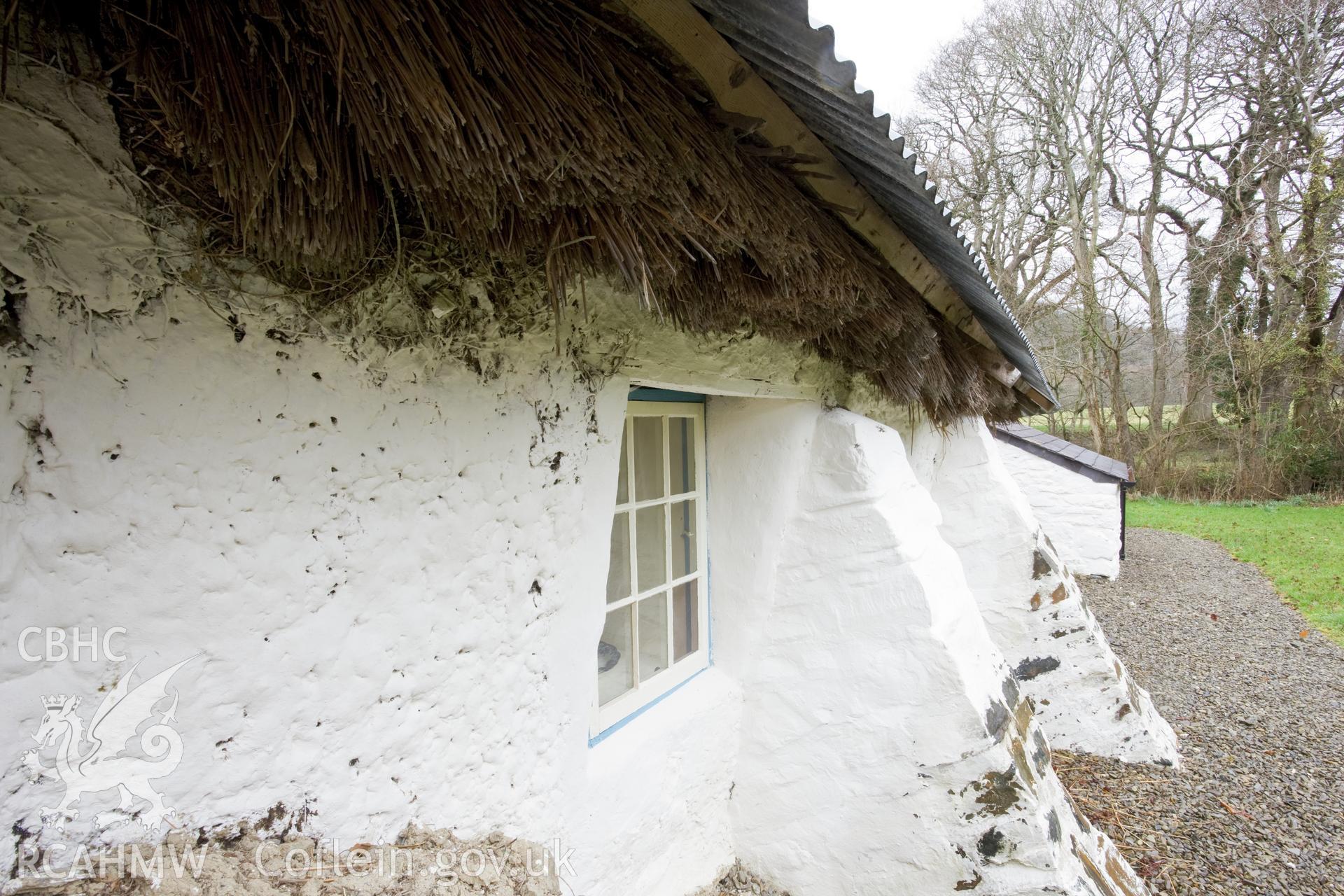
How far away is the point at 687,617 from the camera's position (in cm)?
257

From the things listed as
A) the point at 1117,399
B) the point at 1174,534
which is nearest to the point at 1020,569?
the point at 1174,534

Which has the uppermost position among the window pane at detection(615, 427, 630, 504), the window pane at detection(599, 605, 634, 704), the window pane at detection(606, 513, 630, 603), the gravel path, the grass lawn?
the window pane at detection(615, 427, 630, 504)

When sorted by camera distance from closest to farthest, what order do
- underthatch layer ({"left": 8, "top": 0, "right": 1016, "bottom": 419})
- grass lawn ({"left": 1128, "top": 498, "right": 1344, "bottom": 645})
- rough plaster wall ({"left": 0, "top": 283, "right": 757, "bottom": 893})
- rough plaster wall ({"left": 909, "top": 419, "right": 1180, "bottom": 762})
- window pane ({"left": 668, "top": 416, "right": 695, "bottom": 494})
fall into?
underthatch layer ({"left": 8, "top": 0, "right": 1016, "bottom": 419}), rough plaster wall ({"left": 0, "top": 283, "right": 757, "bottom": 893}), window pane ({"left": 668, "top": 416, "right": 695, "bottom": 494}), rough plaster wall ({"left": 909, "top": 419, "right": 1180, "bottom": 762}), grass lawn ({"left": 1128, "top": 498, "right": 1344, "bottom": 645})

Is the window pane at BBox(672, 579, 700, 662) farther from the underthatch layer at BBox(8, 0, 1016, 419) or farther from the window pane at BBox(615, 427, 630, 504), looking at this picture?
the underthatch layer at BBox(8, 0, 1016, 419)

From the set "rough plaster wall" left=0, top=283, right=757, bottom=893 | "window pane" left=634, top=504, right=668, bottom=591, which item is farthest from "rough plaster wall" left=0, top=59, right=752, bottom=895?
"window pane" left=634, top=504, right=668, bottom=591

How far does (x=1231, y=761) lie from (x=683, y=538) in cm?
400

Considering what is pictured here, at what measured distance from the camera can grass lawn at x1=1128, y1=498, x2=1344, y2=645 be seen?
6918 millimetres

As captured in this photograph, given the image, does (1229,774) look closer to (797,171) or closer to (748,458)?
(748,458)

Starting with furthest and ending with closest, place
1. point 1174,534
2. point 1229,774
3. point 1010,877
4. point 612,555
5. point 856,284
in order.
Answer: point 1174,534 → point 1229,774 → point 612,555 → point 1010,877 → point 856,284

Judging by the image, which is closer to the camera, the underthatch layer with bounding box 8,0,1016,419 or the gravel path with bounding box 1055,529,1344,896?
the underthatch layer with bounding box 8,0,1016,419

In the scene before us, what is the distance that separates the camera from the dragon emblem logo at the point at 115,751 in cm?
92

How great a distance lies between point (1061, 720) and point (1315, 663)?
361 cm

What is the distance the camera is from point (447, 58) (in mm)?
896

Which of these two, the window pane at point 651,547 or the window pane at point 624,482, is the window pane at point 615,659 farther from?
the window pane at point 624,482
